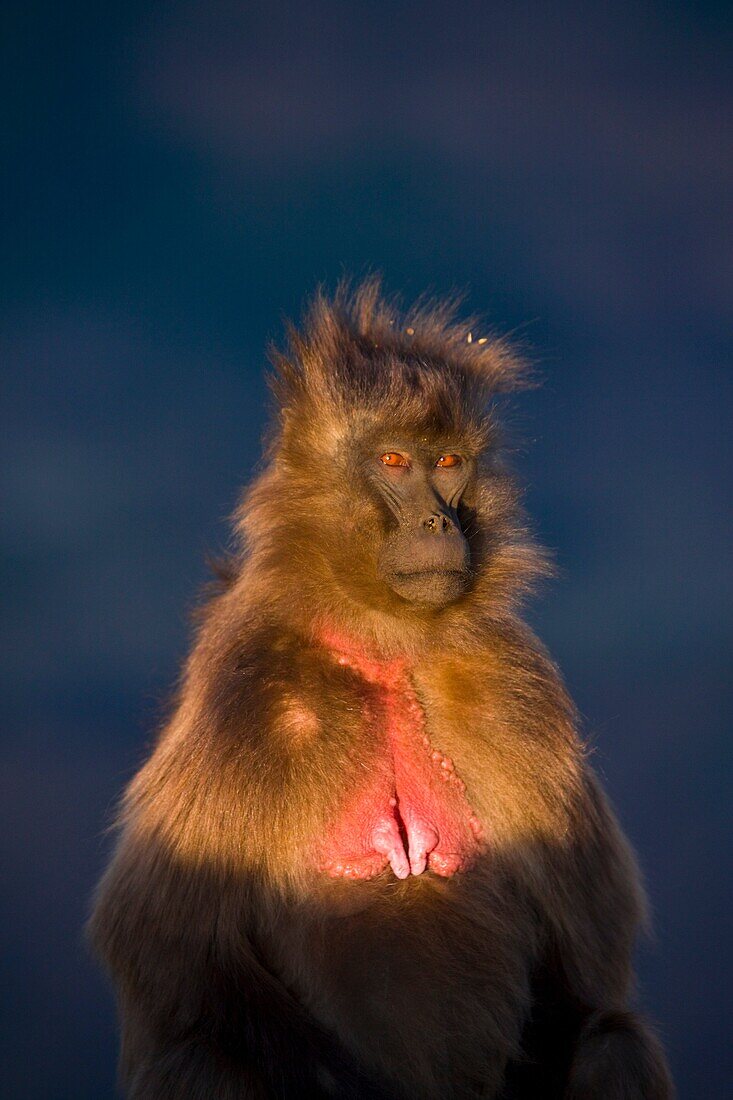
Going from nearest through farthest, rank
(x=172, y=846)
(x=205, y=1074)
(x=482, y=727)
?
(x=205, y=1074), (x=172, y=846), (x=482, y=727)

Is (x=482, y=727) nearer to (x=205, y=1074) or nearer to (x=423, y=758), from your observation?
(x=423, y=758)

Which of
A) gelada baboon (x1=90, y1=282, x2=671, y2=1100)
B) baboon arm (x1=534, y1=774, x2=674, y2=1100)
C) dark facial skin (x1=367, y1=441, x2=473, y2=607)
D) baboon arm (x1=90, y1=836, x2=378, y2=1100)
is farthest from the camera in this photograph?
dark facial skin (x1=367, y1=441, x2=473, y2=607)

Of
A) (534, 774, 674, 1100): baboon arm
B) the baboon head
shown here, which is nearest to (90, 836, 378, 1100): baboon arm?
(534, 774, 674, 1100): baboon arm

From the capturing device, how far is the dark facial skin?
5.85 m

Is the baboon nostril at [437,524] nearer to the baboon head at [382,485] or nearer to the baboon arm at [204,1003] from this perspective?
the baboon head at [382,485]

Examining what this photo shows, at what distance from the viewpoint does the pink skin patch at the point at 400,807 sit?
225 inches

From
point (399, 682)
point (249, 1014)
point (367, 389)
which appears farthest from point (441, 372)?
point (249, 1014)

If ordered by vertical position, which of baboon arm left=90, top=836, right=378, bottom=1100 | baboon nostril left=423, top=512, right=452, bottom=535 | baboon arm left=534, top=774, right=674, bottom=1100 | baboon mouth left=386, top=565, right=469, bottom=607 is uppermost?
baboon nostril left=423, top=512, right=452, bottom=535

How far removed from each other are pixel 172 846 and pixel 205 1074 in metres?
0.87

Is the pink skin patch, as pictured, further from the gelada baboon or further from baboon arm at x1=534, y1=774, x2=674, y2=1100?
baboon arm at x1=534, y1=774, x2=674, y2=1100

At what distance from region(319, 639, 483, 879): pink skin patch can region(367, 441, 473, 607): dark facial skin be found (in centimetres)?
45

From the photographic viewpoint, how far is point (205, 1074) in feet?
17.5

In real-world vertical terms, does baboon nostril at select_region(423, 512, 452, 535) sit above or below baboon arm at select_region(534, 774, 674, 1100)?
above

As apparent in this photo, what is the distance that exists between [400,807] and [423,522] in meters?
1.18
